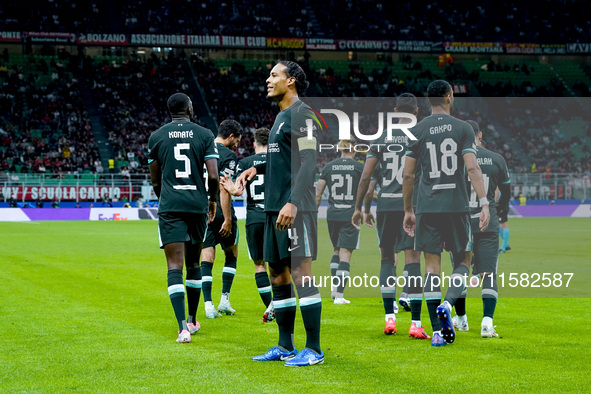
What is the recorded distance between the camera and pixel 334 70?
57.3 metres

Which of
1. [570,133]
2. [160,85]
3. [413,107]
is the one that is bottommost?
[413,107]

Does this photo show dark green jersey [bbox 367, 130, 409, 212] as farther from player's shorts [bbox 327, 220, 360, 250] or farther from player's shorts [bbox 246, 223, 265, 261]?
player's shorts [bbox 327, 220, 360, 250]

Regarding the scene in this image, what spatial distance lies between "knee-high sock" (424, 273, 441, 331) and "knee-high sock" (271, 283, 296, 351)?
1.46m

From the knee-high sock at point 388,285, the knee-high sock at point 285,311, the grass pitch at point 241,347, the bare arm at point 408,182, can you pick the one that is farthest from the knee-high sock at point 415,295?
the knee-high sock at point 285,311

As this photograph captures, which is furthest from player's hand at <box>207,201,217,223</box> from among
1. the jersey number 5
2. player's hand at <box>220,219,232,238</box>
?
player's hand at <box>220,219,232,238</box>

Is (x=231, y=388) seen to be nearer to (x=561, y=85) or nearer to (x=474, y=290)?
(x=474, y=290)

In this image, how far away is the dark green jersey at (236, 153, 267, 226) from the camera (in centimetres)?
A: 859

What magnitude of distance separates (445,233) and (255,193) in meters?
2.76

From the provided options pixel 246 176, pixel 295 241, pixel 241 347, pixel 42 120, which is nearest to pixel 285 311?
pixel 295 241

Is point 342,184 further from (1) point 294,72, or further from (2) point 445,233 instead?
(1) point 294,72

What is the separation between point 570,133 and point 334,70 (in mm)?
18282

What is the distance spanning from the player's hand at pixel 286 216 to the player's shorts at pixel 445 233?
181cm

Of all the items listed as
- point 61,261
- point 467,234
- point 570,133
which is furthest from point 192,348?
point 570,133

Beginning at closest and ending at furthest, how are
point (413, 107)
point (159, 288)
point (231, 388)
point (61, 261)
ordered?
1. point (231, 388)
2. point (413, 107)
3. point (159, 288)
4. point (61, 261)
